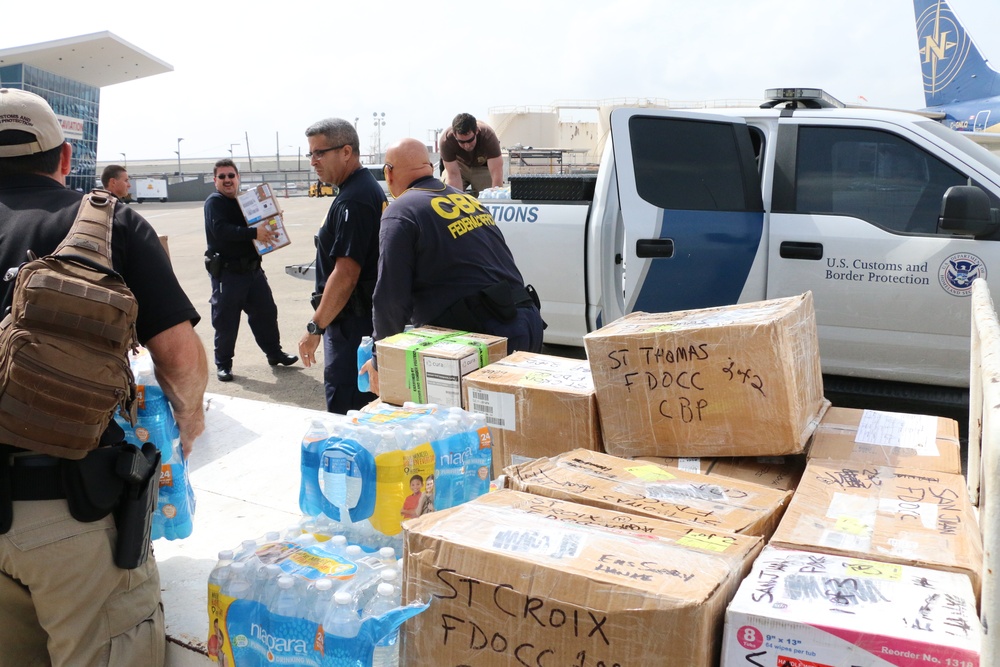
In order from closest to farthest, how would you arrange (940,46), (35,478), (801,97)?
1. (35,478)
2. (801,97)
3. (940,46)

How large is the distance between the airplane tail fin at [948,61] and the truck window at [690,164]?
21248 millimetres

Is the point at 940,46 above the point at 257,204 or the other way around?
above

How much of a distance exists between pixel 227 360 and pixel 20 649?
16.4 feet

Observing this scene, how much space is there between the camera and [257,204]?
718cm

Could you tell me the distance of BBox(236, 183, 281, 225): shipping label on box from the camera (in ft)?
23.3

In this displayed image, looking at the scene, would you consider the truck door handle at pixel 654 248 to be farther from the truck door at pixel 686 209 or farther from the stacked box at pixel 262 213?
the stacked box at pixel 262 213

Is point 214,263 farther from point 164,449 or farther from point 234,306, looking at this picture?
point 164,449

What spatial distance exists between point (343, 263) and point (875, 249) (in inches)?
122

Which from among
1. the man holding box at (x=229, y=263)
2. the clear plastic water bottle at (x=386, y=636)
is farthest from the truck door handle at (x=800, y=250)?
the man holding box at (x=229, y=263)

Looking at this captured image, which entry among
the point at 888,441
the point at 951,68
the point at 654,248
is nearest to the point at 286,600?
the point at 888,441

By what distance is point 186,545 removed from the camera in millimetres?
3066

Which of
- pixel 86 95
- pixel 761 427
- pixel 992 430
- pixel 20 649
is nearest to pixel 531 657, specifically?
pixel 992 430

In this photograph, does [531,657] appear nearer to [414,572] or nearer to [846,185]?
[414,572]

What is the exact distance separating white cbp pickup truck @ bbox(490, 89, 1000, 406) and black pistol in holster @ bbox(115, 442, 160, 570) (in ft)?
11.2
